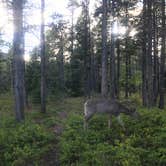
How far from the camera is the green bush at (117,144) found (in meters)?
9.43

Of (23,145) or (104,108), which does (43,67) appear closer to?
(104,108)

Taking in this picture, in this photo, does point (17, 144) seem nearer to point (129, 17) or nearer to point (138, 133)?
point (138, 133)

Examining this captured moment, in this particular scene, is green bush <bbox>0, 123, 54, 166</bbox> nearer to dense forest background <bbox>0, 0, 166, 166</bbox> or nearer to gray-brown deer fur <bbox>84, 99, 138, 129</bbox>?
dense forest background <bbox>0, 0, 166, 166</bbox>

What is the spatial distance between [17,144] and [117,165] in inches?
172

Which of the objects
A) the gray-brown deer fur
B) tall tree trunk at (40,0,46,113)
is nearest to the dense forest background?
tall tree trunk at (40,0,46,113)

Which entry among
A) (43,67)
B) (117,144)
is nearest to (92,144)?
(117,144)

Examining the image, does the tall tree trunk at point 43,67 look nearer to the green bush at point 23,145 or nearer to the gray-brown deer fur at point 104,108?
the green bush at point 23,145

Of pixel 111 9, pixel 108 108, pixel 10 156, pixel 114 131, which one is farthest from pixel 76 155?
pixel 111 9

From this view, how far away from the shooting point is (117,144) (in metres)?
10.8

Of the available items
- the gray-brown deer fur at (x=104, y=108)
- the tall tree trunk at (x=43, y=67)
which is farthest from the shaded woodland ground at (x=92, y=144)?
the tall tree trunk at (x=43, y=67)

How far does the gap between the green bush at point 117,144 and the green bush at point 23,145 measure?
2.58 ft

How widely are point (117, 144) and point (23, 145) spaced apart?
3.57 metres

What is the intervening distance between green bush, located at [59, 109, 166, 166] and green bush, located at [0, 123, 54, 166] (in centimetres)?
79

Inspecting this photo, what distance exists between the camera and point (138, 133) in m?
12.5
